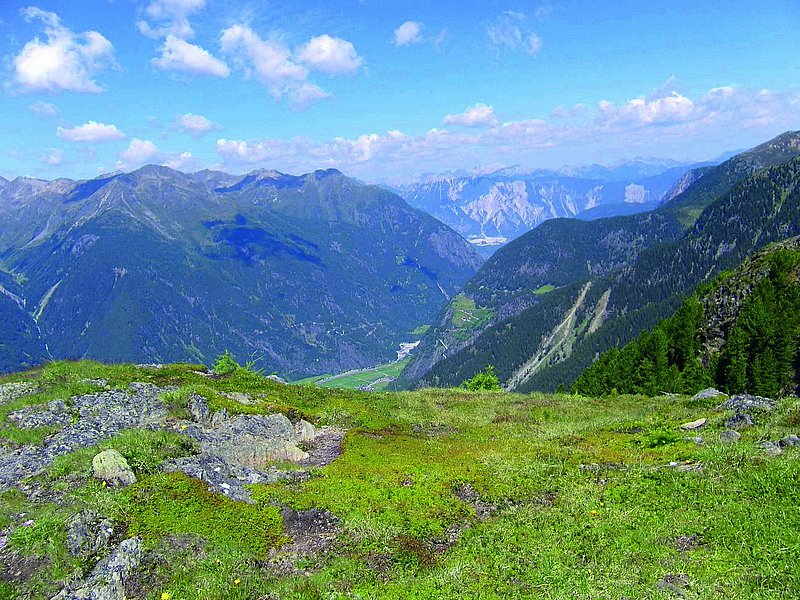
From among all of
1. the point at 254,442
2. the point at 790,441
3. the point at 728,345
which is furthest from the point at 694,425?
the point at 728,345

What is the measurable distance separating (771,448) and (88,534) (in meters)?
29.0

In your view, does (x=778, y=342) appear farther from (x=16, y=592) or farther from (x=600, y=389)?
(x=16, y=592)

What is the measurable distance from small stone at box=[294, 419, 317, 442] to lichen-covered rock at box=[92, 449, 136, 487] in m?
12.2

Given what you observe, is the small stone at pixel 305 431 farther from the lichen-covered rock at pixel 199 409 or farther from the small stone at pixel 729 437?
the small stone at pixel 729 437

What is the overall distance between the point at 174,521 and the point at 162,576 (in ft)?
9.09

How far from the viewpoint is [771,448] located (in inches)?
902

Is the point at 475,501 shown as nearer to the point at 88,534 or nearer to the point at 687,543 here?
the point at 687,543

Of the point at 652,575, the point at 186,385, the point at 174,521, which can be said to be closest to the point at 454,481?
the point at 652,575

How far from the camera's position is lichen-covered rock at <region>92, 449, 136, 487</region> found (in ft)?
68.7

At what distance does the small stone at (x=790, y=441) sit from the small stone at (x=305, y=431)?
26.1m

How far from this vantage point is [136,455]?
22.8 m

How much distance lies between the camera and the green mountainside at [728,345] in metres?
57.2

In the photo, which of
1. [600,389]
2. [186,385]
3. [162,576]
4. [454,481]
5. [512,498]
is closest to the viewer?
[162,576]

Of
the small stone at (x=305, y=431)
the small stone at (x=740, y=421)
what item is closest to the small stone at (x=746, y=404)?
the small stone at (x=740, y=421)
